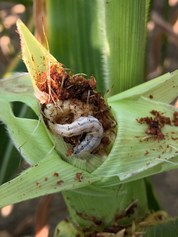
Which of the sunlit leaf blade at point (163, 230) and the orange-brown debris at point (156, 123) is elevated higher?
the orange-brown debris at point (156, 123)

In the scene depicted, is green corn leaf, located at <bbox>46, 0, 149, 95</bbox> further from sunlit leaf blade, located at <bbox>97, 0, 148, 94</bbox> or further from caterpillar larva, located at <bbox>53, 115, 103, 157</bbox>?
caterpillar larva, located at <bbox>53, 115, 103, 157</bbox>

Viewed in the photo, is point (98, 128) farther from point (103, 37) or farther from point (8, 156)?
point (8, 156)

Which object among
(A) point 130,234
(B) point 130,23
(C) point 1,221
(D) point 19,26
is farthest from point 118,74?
(C) point 1,221

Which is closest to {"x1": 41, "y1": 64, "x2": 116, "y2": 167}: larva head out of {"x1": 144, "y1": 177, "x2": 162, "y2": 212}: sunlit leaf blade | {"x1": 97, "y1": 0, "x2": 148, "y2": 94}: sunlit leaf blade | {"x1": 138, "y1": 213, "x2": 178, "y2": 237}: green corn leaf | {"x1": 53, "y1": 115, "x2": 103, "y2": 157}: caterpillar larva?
{"x1": 53, "y1": 115, "x2": 103, "y2": 157}: caterpillar larva

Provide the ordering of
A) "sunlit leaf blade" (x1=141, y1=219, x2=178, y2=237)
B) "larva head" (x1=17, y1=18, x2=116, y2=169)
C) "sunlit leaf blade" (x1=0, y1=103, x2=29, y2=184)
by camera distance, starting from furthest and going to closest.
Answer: "sunlit leaf blade" (x1=0, y1=103, x2=29, y2=184) → "sunlit leaf blade" (x1=141, y1=219, x2=178, y2=237) → "larva head" (x1=17, y1=18, x2=116, y2=169)

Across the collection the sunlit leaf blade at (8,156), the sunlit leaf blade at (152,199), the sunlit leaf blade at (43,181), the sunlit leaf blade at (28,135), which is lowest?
the sunlit leaf blade at (152,199)

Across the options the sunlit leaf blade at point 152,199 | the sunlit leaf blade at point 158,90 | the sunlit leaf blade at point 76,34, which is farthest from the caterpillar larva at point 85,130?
the sunlit leaf blade at point 152,199

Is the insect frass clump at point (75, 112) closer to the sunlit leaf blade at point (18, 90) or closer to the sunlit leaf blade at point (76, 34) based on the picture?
the sunlit leaf blade at point (18, 90)
